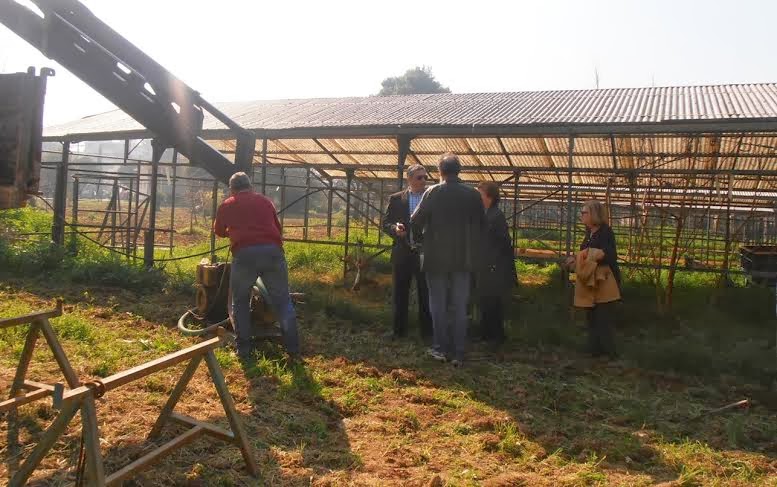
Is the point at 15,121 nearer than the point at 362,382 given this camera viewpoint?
Yes

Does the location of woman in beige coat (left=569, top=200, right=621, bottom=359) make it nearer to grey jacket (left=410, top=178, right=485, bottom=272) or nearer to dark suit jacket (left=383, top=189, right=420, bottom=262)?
grey jacket (left=410, top=178, right=485, bottom=272)

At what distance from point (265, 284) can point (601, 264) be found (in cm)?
325

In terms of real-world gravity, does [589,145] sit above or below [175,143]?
above

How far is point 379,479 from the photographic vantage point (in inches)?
131

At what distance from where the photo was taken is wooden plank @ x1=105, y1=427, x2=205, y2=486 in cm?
266

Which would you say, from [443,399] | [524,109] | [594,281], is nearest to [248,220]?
[443,399]

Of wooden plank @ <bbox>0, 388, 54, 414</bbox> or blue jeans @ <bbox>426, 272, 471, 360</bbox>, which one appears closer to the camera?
wooden plank @ <bbox>0, 388, 54, 414</bbox>

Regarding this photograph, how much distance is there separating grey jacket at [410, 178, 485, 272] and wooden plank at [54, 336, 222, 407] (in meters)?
2.54

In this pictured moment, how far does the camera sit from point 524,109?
9.49 m

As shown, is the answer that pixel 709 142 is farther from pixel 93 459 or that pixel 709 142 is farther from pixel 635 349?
pixel 93 459

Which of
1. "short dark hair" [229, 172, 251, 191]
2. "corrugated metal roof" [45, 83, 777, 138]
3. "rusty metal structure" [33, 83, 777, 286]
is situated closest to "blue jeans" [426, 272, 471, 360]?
"short dark hair" [229, 172, 251, 191]

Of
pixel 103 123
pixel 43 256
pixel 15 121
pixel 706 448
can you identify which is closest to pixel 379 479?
pixel 706 448

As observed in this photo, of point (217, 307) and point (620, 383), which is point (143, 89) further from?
point (620, 383)

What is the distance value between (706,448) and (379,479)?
2.18 m
